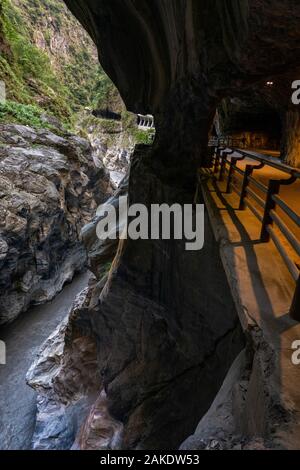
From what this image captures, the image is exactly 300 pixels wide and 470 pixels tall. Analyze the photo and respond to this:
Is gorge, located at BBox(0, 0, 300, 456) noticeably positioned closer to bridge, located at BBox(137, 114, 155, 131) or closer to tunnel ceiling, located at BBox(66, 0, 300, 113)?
tunnel ceiling, located at BBox(66, 0, 300, 113)

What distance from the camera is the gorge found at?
2688 mm

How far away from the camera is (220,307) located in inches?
217

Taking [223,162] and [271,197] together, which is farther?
[223,162]

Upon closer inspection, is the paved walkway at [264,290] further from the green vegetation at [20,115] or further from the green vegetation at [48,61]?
the green vegetation at [48,61]

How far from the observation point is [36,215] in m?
18.0

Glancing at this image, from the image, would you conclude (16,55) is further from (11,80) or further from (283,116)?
(283,116)

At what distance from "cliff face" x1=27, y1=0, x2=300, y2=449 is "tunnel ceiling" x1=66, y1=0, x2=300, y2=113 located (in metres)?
0.02

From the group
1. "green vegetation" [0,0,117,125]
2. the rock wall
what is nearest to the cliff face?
the rock wall

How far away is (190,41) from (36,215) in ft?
45.8

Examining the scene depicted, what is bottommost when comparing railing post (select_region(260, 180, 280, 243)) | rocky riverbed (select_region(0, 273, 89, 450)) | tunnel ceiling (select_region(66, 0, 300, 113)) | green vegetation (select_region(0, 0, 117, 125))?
rocky riverbed (select_region(0, 273, 89, 450))

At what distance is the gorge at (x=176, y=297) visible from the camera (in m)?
2.69

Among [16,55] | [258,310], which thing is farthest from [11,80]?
[258,310]

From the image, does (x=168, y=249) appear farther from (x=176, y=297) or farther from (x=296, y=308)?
(x=296, y=308)

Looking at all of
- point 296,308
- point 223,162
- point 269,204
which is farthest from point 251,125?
point 296,308
